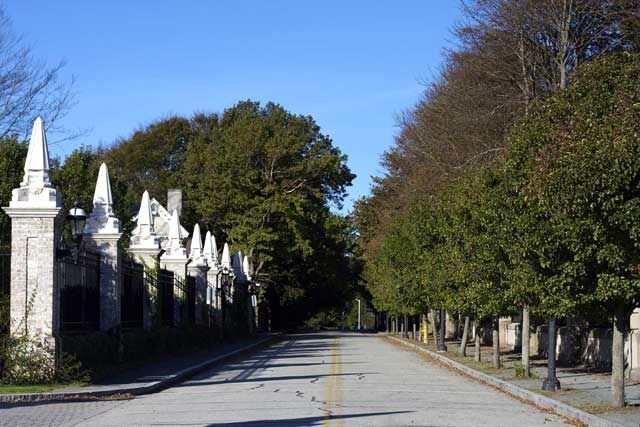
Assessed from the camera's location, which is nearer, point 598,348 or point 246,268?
point 598,348

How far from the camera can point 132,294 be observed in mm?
29125

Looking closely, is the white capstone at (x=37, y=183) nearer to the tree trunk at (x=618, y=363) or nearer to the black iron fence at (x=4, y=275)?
the black iron fence at (x=4, y=275)

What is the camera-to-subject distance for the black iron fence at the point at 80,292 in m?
22.3

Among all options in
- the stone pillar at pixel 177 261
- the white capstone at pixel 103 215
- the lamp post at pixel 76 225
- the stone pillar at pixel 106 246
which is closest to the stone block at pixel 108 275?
the stone pillar at pixel 106 246

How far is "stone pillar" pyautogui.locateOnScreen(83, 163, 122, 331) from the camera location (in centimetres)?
2575

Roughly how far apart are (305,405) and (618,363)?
5.63 metres

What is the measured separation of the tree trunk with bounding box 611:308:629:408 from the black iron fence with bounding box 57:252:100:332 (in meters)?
12.3

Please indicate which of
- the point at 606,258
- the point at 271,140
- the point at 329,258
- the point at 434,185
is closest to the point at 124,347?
the point at 606,258

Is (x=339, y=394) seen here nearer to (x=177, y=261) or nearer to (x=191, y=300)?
(x=177, y=261)

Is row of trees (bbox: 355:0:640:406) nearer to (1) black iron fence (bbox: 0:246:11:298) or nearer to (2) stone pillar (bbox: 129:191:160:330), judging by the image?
(2) stone pillar (bbox: 129:191:160:330)

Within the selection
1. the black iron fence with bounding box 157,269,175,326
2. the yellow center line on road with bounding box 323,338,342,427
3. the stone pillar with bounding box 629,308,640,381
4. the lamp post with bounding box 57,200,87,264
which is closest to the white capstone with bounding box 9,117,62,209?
the lamp post with bounding box 57,200,87,264

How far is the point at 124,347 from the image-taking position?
26438 millimetres

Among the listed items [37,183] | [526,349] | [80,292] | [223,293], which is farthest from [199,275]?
[37,183]

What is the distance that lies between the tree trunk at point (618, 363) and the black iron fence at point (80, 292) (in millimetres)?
12274
